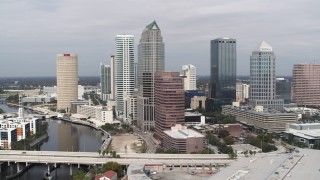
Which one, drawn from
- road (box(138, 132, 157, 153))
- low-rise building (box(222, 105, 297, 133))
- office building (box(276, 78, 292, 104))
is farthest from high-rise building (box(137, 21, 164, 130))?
office building (box(276, 78, 292, 104))

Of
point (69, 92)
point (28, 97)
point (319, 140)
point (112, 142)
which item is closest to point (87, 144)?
point (112, 142)

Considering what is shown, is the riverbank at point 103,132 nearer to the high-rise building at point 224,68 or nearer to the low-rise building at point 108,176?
the low-rise building at point 108,176

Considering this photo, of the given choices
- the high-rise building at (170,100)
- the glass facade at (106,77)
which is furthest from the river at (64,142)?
the glass facade at (106,77)

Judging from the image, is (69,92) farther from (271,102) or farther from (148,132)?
(271,102)

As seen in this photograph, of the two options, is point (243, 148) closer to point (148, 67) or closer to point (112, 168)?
point (112, 168)

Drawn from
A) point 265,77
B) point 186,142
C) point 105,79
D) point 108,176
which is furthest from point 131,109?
point 108,176
